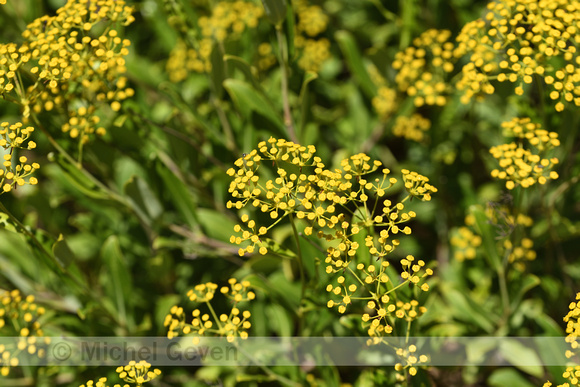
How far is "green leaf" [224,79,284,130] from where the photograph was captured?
7.22ft

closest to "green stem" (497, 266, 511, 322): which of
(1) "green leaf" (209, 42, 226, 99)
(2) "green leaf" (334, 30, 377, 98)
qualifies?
(2) "green leaf" (334, 30, 377, 98)

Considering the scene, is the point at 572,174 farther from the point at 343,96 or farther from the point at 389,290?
the point at 343,96

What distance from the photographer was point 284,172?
1592 mm

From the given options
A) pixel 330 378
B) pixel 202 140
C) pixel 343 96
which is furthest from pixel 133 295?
pixel 343 96

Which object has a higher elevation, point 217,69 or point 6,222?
point 217,69

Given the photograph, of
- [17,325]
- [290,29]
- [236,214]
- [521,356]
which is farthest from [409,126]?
[17,325]

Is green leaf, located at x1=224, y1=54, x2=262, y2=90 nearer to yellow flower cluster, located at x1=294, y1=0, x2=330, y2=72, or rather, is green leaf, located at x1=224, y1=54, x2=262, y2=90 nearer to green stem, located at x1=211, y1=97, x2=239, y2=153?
green stem, located at x1=211, y1=97, x2=239, y2=153

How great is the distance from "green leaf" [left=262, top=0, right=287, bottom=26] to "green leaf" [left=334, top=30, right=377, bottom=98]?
26.1 inches

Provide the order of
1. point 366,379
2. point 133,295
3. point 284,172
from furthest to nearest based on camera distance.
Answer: point 133,295 → point 366,379 → point 284,172

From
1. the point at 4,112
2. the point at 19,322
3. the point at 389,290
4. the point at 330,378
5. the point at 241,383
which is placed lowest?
the point at 241,383

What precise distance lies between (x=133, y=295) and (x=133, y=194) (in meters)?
0.67

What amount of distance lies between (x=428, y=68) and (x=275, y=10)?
43.8 inches

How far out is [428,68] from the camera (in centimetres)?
278

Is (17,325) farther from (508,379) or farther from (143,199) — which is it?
(508,379)
